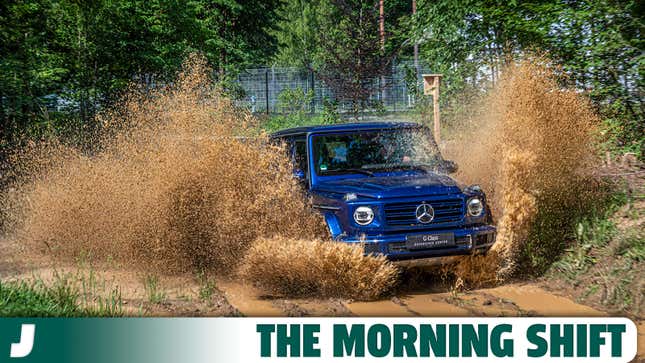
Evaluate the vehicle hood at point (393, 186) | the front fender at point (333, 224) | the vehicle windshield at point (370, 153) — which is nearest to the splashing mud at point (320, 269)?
the front fender at point (333, 224)

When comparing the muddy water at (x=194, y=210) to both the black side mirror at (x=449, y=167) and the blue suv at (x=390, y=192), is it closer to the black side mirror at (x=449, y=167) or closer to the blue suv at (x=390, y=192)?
the blue suv at (x=390, y=192)

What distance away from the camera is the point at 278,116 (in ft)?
101

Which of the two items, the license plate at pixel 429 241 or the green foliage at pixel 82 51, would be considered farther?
the green foliage at pixel 82 51

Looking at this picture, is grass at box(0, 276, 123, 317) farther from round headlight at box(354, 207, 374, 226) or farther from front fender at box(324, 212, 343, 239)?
round headlight at box(354, 207, 374, 226)

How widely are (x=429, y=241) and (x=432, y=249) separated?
10 centimetres

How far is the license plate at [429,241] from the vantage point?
25.9 feet

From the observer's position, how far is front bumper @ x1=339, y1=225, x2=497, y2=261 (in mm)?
7820

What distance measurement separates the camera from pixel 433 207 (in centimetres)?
809

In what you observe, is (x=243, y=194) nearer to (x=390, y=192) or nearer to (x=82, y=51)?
(x=390, y=192)

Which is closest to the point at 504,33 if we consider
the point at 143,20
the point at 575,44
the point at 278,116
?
the point at 575,44

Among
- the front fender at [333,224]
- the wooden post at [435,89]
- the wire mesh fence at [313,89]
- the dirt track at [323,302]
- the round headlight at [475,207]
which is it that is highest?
the wire mesh fence at [313,89]

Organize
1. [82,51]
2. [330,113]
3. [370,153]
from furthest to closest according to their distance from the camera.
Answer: [330,113]
[82,51]
[370,153]

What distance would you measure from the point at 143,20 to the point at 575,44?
52.8ft

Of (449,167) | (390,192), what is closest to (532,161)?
(449,167)
